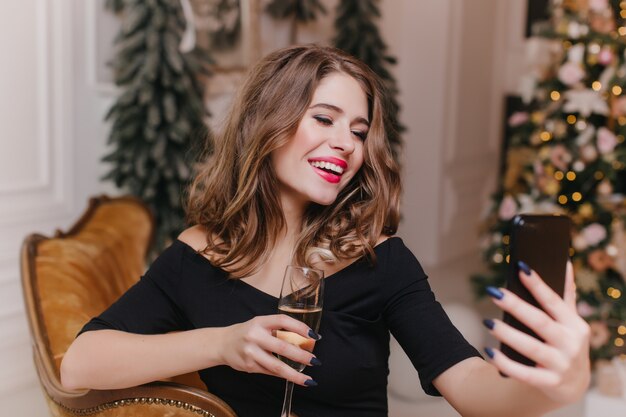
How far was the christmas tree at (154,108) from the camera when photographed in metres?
3.31

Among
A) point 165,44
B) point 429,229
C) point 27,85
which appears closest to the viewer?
point 27,85

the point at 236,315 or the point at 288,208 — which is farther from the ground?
the point at 288,208

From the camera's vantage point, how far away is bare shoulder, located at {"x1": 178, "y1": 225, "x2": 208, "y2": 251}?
75.2 inches

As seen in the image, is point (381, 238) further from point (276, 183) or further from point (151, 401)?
point (151, 401)

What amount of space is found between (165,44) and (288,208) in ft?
5.78

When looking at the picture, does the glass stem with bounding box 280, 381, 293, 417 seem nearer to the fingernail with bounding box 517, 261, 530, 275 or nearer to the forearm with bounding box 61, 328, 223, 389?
the forearm with bounding box 61, 328, 223, 389

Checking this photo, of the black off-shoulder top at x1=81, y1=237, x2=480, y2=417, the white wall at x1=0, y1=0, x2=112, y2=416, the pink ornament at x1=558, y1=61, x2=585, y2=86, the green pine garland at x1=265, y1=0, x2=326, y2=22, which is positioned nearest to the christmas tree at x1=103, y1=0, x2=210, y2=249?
the white wall at x1=0, y1=0, x2=112, y2=416

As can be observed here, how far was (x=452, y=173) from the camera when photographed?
6699 mm

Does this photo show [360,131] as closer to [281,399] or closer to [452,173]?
→ [281,399]

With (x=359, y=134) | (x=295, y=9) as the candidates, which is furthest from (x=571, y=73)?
(x=359, y=134)

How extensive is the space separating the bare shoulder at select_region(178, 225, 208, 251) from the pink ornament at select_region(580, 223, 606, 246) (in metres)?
3.09

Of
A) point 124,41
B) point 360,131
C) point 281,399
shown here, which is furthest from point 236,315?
point 124,41

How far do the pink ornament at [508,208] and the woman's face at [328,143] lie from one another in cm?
326

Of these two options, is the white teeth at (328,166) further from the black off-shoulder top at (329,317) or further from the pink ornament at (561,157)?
the pink ornament at (561,157)
